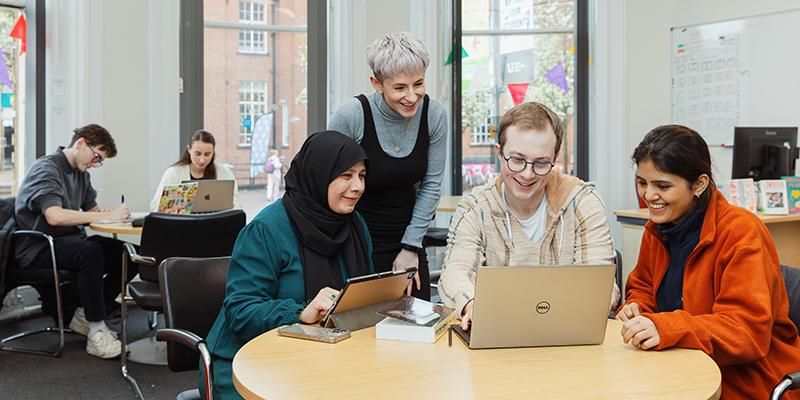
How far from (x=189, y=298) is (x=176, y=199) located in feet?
5.93

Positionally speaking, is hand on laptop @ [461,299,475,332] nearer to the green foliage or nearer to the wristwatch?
the wristwatch

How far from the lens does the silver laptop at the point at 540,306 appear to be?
148 centimetres

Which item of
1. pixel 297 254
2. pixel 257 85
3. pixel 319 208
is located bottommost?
pixel 297 254

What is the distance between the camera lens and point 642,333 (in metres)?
1.58

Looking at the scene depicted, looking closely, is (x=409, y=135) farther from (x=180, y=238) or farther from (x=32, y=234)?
(x=32, y=234)

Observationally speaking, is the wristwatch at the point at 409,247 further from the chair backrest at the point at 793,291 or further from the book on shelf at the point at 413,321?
the chair backrest at the point at 793,291

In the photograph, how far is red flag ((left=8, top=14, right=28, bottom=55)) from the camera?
4820 mm

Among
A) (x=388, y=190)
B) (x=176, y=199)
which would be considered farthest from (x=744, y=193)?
(x=176, y=199)

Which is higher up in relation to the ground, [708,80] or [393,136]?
[708,80]

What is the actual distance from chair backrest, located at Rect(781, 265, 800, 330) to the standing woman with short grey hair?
1.09 meters

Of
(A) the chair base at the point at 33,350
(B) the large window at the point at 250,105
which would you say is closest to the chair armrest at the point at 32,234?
(A) the chair base at the point at 33,350

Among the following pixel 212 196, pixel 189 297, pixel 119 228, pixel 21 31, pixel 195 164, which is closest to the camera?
pixel 189 297

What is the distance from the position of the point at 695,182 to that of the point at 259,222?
108cm

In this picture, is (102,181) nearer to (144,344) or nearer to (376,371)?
(144,344)
